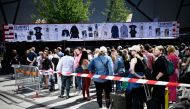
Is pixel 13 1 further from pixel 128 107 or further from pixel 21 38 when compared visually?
pixel 128 107

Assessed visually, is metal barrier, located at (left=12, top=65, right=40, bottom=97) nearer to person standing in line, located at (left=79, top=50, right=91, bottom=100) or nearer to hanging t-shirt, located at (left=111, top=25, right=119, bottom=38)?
person standing in line, located at (left=79, top=50, right=91, bottom=100)

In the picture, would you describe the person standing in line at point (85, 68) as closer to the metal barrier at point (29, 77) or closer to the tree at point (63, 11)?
the metal barrier at point (29, 77)

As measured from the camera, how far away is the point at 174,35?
1148 inches

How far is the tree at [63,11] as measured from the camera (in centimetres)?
3594

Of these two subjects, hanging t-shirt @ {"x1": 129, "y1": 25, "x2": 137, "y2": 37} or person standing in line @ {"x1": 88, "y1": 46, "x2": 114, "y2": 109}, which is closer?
person standing in line @ {"x1": 88, "y1": 46, "x2": 114, "y2": 109}

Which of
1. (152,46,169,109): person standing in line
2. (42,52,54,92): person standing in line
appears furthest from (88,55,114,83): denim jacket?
(42,52,54,92): person standing in line

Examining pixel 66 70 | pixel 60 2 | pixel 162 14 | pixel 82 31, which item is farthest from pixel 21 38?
pixel 162 14

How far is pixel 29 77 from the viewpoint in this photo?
16062 mm

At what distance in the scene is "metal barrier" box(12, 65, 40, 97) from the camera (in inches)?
606

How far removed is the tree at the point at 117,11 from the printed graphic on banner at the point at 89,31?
1047cm

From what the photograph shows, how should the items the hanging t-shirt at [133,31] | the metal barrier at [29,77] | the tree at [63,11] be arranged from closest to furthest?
the metal barrier at [29,77], the hanging t-shirt at [133,31], the tree at [63,11]

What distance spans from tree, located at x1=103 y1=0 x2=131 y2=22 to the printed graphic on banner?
1047cm

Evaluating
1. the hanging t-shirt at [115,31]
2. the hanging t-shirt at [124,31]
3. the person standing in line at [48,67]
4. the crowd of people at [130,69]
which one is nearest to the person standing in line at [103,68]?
the crowd of people at [130,69]

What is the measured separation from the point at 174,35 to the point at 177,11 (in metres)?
13.9
